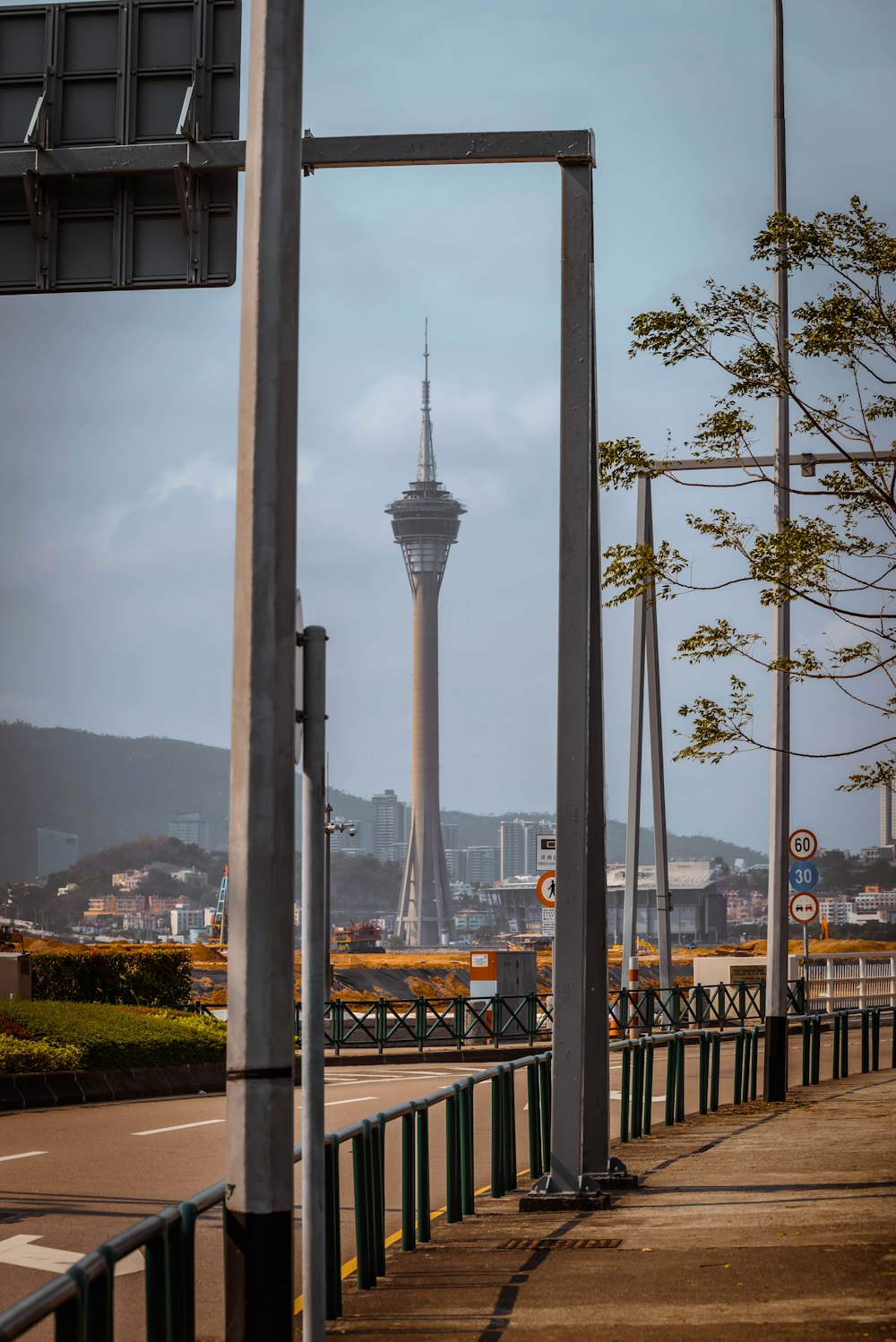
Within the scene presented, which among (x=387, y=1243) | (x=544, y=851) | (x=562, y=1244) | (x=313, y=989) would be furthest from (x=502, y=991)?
(x=313, y=989)

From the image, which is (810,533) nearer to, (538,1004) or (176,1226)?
(176,1226)

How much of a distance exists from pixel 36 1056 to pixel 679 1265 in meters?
13.3

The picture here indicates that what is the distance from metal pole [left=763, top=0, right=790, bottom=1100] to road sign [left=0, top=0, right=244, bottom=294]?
28.7 ft

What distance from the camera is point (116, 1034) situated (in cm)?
2212

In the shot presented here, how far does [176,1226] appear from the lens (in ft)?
18.6

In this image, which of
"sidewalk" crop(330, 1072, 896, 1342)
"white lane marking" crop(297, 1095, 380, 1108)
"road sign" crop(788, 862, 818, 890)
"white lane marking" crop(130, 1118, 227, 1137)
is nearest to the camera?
"sidewalk" crop(330, 1072, 896, 1342)

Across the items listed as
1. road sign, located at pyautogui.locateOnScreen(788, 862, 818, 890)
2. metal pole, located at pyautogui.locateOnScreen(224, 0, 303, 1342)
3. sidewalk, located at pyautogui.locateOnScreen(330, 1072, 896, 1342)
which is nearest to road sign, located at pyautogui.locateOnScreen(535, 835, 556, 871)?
road sign, located at pyautogui.locateOnScreen(788, 862, 818, 890)

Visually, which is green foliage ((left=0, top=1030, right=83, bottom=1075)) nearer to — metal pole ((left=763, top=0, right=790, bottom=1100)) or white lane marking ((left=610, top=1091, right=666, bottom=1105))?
white lane marking ((left=610, top=1091, right=666, bottom=1105))

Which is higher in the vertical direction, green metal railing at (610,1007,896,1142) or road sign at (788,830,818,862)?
road sign at (788,830,818,862)

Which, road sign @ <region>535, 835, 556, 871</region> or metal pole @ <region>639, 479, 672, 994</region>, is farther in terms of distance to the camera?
metal pole @ <region>639, 479, 672, 994</region>

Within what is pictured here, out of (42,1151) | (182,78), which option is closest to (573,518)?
(182,78)

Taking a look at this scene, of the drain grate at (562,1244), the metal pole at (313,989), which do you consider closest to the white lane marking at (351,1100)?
the drain grate at (562,1244)

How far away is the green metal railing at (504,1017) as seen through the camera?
29375mm

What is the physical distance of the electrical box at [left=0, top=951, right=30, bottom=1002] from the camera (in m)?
25.2
